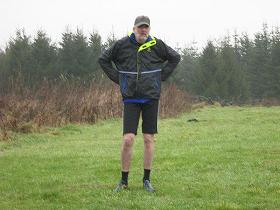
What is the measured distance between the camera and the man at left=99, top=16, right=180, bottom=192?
20.4 ft

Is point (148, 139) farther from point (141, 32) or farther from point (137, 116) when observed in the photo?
point (141, 32)

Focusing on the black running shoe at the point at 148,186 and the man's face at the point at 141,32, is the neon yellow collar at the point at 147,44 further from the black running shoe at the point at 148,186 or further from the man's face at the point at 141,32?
the black running shoe at the point at 148,186

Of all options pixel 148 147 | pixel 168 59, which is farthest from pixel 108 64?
pixel 148 147

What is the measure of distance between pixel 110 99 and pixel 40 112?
6.42 metres

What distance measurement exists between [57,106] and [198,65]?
111 ft

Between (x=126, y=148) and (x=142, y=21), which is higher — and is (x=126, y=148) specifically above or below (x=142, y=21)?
below

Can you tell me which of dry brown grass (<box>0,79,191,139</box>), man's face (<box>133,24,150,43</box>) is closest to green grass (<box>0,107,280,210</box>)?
man's face (<box>133,24,150,43</box>)

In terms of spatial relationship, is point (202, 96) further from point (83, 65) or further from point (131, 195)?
point (131, 195)

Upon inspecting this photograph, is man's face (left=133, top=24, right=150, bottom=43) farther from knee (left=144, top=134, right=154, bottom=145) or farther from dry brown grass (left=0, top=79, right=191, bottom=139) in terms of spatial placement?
dry brown grass (left=0, top=79, right=191, bottom=139)

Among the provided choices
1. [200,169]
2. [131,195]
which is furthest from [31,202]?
[200,169]

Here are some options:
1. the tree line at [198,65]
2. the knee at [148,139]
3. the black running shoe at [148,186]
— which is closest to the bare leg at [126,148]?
the knee at [148,139]

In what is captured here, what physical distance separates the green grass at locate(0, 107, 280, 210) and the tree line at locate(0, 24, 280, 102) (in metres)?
32.0

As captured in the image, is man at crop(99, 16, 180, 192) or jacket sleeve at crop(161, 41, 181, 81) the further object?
jacket sleeve at crop(161, 41, 181, 81)

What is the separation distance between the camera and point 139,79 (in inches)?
244
